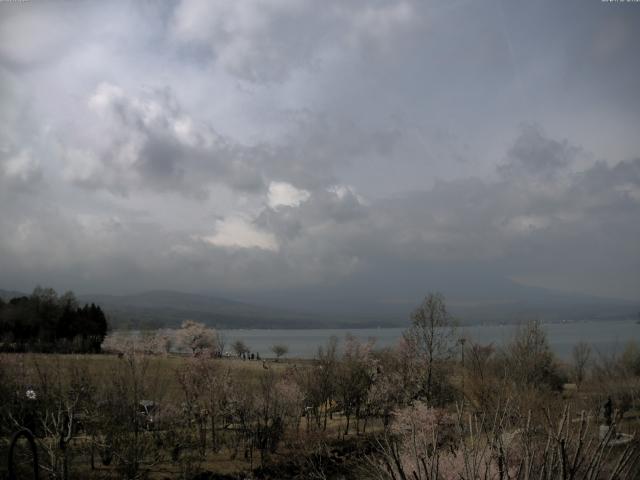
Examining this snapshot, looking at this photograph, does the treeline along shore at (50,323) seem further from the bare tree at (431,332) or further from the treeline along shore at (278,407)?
the bare tree at (431,332)

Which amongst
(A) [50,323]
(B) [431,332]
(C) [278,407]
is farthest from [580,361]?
(A) [50,323]

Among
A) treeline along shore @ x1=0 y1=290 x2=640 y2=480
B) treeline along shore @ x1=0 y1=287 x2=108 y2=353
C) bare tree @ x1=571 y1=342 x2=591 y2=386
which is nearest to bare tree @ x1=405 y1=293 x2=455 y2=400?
treeline along shore @ x1=0 y1=290 x2=640 y2=480

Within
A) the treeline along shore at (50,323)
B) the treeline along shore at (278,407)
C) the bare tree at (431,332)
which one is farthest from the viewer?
the treeline along shore at (50,323)

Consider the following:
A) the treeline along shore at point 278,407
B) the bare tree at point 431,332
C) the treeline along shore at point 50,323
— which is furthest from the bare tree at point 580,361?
the treeline along shore at point 50,323

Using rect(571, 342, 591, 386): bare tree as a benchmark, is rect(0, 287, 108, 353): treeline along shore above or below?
above

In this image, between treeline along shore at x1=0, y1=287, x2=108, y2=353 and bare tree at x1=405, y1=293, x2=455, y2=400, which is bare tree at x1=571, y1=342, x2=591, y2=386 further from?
treeline along shore at x1=0, y1=287, x2=108, y2=353

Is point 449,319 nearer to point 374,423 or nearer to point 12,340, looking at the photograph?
point 374,423

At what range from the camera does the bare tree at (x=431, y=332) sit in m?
47.0

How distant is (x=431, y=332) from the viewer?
155 feet

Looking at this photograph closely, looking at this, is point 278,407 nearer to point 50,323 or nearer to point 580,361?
point 580,361

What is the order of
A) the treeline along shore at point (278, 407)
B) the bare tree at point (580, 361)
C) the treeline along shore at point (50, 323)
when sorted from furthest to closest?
the treeline along shore at point (50, 323) < the bare tree at point (580, 361) < the treeline along shore at point (278, 407)

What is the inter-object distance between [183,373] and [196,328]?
2719 cm

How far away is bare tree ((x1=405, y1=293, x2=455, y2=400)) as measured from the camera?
154 ft

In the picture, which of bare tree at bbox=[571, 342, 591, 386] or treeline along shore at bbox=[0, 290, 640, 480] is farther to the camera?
bare tree at bbox=[571, 342, 591, 386]
